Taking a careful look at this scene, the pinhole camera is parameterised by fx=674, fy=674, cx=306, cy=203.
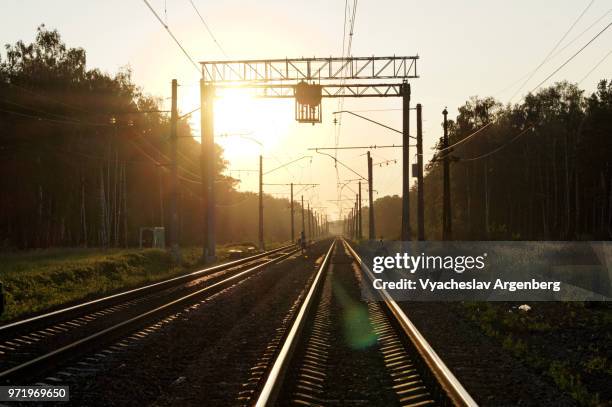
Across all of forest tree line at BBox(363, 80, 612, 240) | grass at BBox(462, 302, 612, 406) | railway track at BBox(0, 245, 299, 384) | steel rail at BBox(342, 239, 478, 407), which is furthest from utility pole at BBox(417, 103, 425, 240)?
forest tree line at BBox(363, 80, 612, 240)

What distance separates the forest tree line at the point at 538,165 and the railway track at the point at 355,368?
4832 cm

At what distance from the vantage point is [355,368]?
27.9ft

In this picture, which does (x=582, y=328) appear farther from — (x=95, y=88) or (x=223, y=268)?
(x=95, y=88)

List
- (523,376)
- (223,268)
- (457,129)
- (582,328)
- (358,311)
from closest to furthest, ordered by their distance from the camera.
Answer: (523,376)
(582,328)
(358,311)
(223,268)
(457,129)

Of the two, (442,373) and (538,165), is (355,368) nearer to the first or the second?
(442,373)

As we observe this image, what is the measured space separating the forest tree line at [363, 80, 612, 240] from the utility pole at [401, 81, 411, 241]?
1052 inches

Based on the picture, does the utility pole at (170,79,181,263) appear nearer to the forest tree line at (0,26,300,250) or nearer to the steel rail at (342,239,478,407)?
the forest tree line at (0,26,300,250)

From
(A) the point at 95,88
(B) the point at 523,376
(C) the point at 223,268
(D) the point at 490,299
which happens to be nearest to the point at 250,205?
(A) the point at 95,88

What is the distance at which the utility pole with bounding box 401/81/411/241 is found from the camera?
32562 mm

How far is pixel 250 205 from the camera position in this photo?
145 metres

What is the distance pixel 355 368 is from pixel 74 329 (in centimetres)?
608

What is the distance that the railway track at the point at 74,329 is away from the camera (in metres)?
8.66

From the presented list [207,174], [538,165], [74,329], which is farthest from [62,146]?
[538,165]

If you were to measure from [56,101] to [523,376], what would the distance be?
47531 mm
